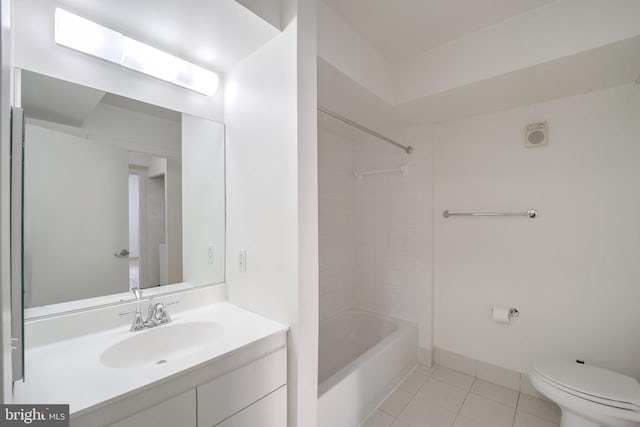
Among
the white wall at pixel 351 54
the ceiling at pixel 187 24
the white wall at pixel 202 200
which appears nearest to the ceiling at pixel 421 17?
the white wall at pixel 351 54

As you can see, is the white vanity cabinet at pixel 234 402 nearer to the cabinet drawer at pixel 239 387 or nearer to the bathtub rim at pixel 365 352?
the cabinet drawer at pixel 239 387

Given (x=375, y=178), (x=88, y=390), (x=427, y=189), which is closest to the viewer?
(x=88, y=390)

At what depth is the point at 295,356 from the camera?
130 cm

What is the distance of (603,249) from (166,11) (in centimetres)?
287

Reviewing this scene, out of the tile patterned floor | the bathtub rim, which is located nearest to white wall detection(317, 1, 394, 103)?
the bathtub rim

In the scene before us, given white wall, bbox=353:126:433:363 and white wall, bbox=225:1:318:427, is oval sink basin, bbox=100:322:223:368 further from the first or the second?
white wall, bbox=353:126:433:363

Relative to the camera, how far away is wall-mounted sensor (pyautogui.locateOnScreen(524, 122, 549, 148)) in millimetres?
2016

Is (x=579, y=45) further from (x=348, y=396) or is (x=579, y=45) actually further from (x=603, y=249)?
(x=348, y=396)

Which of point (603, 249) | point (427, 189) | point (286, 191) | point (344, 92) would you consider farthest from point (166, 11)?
point (603, 249)

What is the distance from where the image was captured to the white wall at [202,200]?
5.26 ft

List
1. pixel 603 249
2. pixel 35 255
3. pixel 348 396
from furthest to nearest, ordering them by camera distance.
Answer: pixel 603 249 → pixel 348 396 → pixel 35 255

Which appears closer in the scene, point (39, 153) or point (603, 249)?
point (39, 153)

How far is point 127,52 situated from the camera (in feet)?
4.24

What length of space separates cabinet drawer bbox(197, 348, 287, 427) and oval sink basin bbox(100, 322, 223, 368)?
0.26 m
